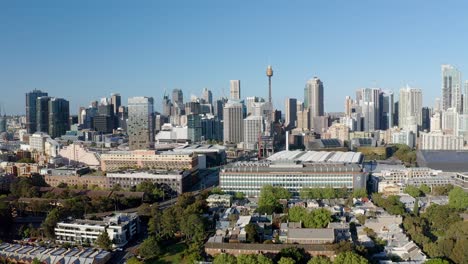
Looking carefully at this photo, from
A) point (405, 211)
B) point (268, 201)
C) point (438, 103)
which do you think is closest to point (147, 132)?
point (268, 201)

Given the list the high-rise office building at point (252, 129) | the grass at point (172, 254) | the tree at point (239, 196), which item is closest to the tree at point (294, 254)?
the grass at point (172, 254)

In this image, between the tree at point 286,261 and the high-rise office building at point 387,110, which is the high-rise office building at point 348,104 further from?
the tree at point 286,261

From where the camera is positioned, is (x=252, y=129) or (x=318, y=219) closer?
(x=318, y=219)

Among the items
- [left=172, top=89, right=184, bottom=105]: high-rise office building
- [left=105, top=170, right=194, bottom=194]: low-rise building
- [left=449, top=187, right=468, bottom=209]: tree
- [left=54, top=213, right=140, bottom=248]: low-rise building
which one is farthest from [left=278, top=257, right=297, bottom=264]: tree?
[left=172, top=89, right=184, bottom=105]: high-rise office building

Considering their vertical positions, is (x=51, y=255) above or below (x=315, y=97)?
below

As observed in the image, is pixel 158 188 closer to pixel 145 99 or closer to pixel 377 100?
pixel 145 99

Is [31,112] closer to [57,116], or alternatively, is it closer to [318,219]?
[57,116]

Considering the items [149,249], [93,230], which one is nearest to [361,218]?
[149,249]
